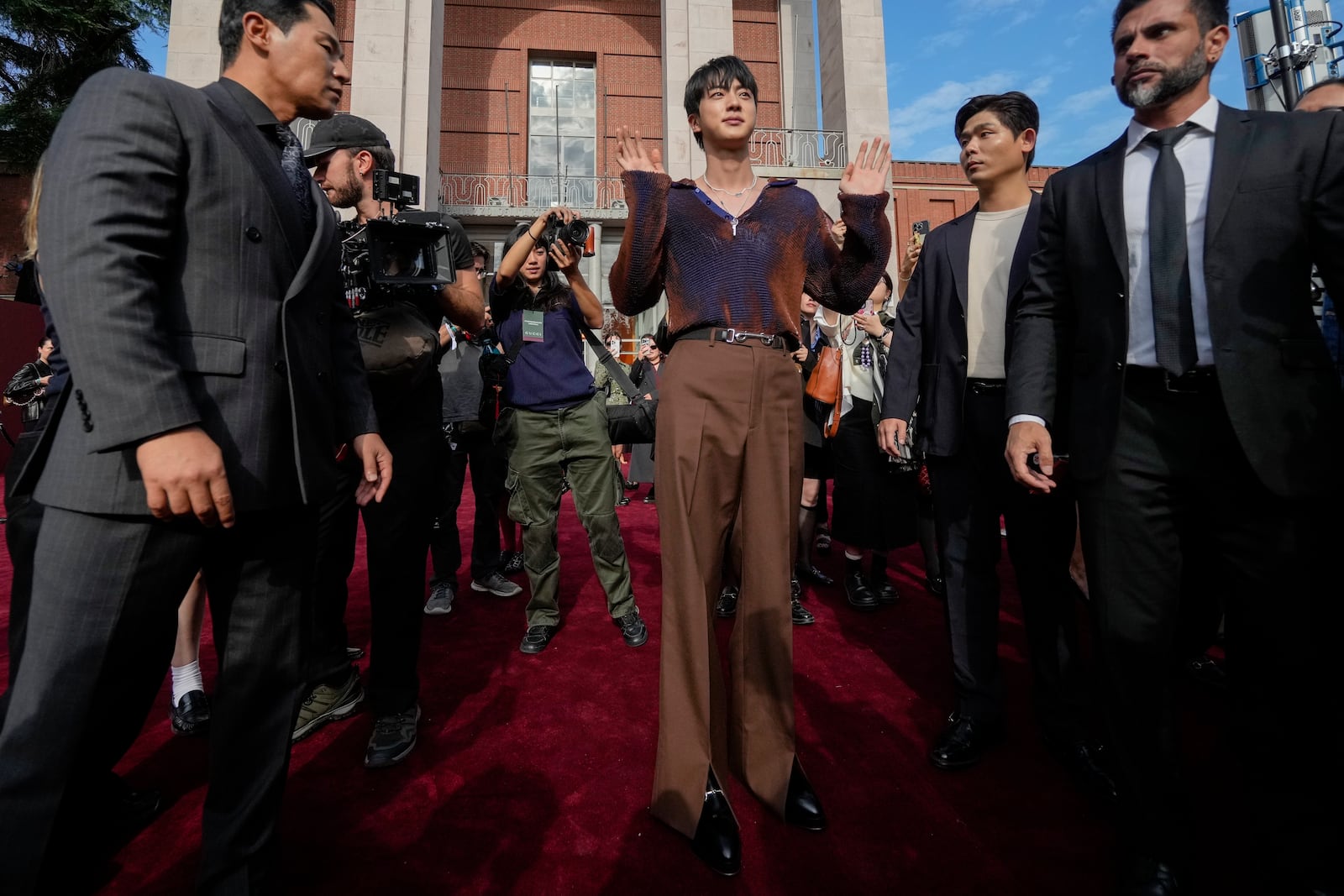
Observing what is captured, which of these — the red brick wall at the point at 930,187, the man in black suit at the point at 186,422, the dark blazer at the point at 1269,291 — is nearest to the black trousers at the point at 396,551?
the man in black suit at the point at 186,422

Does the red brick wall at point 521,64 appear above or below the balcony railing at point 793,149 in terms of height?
above

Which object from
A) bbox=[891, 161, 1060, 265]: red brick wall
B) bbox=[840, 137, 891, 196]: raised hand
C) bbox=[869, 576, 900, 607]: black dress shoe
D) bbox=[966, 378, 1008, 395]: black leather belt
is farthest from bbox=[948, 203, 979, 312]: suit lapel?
bbox=[891, 161, 1060, 265]: red brick wall

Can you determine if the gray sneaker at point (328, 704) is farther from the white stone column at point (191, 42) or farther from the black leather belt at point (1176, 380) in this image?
the white stone column at point (191, 42)

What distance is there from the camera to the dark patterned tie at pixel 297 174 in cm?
165

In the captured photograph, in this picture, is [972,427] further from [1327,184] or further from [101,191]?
[101,191]

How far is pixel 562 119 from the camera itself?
53.7 ft

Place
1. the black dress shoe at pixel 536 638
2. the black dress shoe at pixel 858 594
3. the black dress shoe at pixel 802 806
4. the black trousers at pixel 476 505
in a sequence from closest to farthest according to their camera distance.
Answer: the black dress shoe at pixel 802 806 < the black dress shoe at pixel 536 638 < the black dress shoe at pixel 858 594 < the black trousers at pixel 476 505

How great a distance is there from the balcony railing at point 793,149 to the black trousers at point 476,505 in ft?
29.3

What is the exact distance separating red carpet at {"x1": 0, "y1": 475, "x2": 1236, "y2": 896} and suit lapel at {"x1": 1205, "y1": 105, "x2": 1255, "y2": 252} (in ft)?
5.44

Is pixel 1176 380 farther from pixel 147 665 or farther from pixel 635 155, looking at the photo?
pixel 147 665

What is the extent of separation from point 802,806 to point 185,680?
2423 millimetres

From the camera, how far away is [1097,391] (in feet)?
5.82

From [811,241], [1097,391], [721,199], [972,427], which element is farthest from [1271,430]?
[721,199]

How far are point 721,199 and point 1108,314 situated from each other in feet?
3.81
